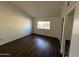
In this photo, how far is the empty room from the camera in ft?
10.8

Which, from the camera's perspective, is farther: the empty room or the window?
the window

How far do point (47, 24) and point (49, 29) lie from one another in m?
0.54

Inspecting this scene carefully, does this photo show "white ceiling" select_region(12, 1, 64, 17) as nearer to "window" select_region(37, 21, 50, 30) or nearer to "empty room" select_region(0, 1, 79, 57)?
"empty room" select_region(0, 1, 79, 57)

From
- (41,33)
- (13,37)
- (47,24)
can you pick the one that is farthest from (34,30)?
(13,37)

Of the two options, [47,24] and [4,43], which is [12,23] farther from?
[47,24]

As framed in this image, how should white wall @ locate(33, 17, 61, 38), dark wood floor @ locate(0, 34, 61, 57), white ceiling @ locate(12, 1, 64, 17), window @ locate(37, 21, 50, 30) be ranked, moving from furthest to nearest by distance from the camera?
window @ locate(37, 21, 50, 30) < white wall @ locate(33, 17, 61, 38) < white ceiling @ locate(12, 1, 64, 17) < dark wood floor @ locate(0, 34, 61, 57)

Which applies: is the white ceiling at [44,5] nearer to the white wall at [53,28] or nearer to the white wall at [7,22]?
the white wall at [7,22]

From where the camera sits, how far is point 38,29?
8.22 meters

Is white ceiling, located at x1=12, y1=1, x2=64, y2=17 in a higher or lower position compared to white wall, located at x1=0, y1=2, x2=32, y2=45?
higher

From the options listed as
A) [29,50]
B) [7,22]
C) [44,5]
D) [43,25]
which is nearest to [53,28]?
[43,25]

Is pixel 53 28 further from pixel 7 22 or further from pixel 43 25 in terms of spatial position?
pixel 7 22

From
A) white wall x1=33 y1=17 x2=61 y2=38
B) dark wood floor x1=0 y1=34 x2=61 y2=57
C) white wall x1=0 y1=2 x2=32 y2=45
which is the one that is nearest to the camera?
dark wood floor x1=0 y1=34 x2=61 y2=57

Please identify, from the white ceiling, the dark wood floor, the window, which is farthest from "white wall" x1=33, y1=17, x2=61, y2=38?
the dark wood floor

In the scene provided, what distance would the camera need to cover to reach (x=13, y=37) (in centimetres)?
532
